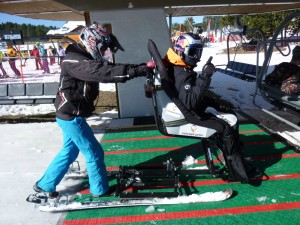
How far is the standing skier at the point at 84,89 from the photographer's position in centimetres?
271

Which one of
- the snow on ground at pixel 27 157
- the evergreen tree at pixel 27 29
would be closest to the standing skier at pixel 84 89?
the snow on ground at pixel 27 157

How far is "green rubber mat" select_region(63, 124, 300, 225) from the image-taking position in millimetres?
2977

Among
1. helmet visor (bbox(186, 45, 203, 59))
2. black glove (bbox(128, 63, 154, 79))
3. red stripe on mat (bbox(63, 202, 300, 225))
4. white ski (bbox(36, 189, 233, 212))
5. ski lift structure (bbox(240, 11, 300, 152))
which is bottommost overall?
red stripe on mat (bbox(63, 202, 300, 225))

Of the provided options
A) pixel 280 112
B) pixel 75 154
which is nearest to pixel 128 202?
pixel 75 154

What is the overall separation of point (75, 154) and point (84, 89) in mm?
805

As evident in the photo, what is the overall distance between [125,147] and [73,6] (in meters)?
3.22

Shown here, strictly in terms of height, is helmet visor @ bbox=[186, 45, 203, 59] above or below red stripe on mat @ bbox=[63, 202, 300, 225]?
above

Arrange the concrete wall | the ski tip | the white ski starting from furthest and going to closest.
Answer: the concrete wall < the ski tip < the white ski

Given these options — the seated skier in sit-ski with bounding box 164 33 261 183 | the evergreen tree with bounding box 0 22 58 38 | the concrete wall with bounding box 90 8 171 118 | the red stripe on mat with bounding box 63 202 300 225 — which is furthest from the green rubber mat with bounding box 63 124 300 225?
the evergreen tree with bounding box 0 22 58 38

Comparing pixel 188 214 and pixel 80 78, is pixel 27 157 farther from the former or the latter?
pixel 188 214

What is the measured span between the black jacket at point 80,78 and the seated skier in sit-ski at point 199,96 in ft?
2.12

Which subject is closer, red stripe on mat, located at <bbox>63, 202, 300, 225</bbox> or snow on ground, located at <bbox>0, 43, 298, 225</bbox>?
red stripe on mat, located at <bbox>63, 202, 300, 225</bbox>

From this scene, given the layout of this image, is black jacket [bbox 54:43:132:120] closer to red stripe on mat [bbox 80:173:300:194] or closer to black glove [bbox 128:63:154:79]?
black glove [bbox 128:63:154:79]

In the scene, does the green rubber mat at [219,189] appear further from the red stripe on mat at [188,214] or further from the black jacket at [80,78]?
the black jacket at [80,78]
